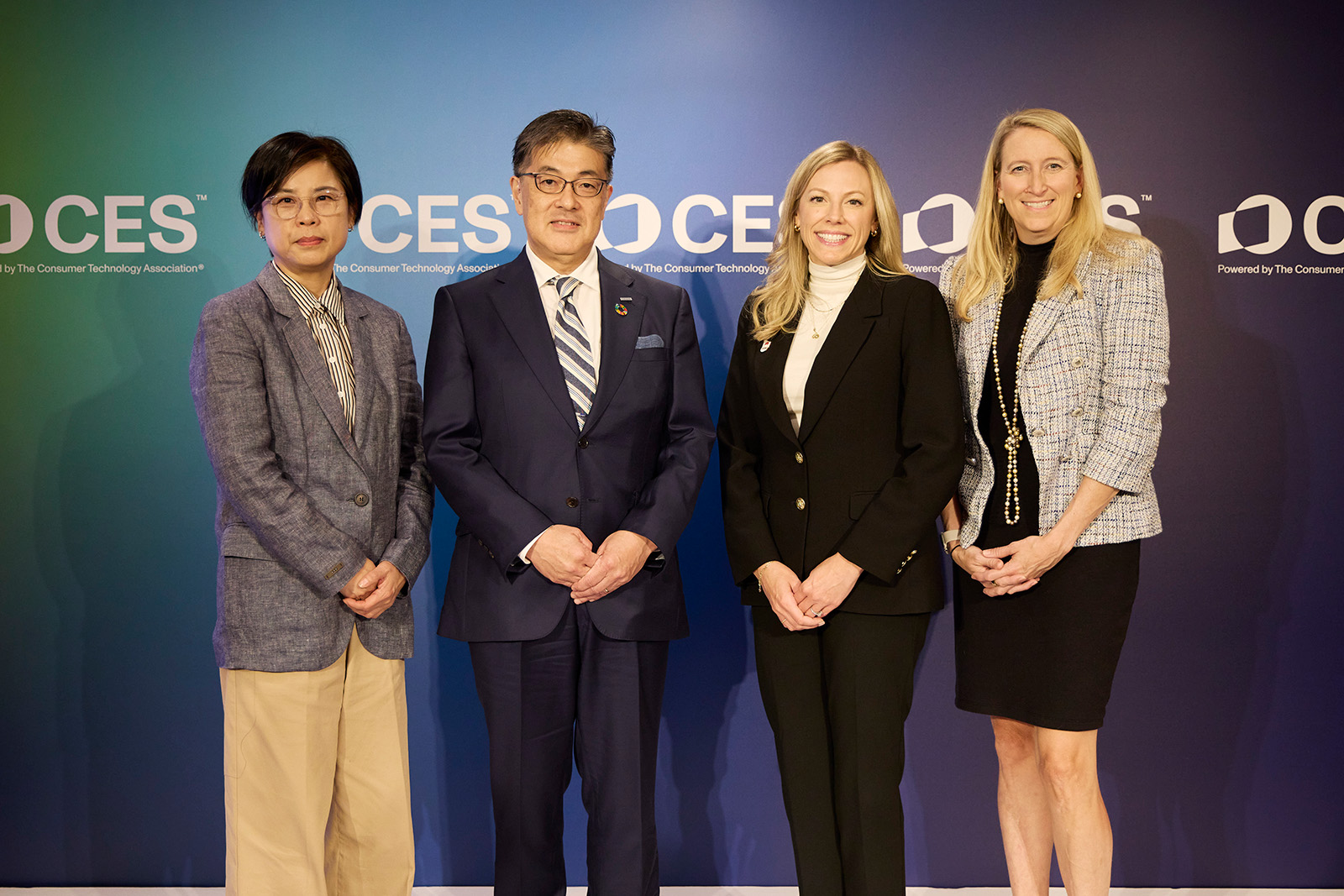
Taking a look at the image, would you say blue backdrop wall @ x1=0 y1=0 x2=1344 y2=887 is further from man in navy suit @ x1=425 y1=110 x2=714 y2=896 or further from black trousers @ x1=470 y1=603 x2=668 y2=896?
black trousers @ x1=470 y1=603 x2=668 y2=896

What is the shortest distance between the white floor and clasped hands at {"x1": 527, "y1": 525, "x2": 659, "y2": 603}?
5.25 feet

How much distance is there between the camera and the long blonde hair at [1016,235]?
2.38 m

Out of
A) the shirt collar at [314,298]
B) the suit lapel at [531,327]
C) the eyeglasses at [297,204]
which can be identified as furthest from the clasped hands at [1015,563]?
the eyeglasses at [297,204]

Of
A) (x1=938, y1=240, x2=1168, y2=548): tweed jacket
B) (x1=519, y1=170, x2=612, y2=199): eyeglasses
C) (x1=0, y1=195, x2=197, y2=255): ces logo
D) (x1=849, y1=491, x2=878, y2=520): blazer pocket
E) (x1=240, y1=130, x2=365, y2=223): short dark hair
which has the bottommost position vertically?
(x1=849, y1=491, x2=878, y2=520): blazer pocket

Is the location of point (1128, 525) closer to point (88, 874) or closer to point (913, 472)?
point (913, 472)

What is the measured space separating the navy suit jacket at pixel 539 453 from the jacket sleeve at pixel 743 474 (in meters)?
0.08

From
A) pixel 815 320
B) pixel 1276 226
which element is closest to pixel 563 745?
pixel 815 320

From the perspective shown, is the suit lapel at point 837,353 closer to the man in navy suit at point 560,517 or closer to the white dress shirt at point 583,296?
the man in navy suit at point 560,517

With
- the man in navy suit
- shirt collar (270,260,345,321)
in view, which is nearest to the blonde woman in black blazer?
the man in navy suit

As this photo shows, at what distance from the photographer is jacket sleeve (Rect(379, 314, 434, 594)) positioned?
237 cm

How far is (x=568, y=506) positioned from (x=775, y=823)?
1.65 meters

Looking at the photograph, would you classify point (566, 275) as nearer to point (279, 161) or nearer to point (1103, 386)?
point (279, 161)

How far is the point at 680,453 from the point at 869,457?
1.49 feet

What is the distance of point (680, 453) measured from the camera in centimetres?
237
